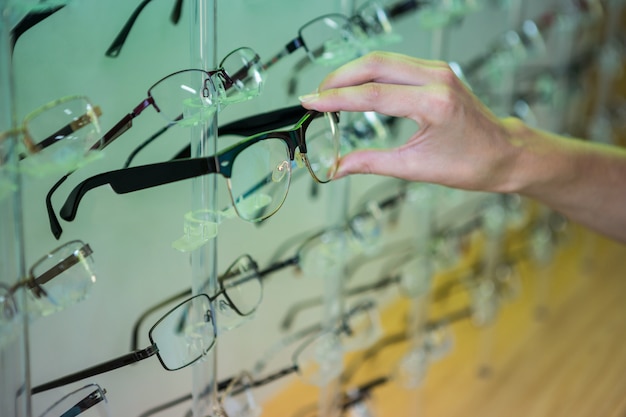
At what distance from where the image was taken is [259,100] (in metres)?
0.86

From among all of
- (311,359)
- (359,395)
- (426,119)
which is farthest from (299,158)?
(359,395)

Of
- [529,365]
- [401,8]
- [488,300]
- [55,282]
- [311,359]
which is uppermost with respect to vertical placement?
[401,8]

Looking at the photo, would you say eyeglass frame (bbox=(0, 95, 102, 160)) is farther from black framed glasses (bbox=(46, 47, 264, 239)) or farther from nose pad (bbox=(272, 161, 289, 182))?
Answer: nose pad (bbox=(272, 161, 289, 182))

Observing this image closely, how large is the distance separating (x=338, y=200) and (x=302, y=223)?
0.19 metres

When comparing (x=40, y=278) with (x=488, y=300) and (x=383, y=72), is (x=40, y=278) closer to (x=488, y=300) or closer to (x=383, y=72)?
(x=383, y=72)

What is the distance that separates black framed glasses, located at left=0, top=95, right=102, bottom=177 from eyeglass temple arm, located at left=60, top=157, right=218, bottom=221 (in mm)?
28

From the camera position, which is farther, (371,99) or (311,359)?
(311,359)

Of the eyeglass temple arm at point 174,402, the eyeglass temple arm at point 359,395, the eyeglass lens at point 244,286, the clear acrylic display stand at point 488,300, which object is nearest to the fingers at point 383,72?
the eyeglass lens at point 244,286

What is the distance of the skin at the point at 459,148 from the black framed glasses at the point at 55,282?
0.24 metres

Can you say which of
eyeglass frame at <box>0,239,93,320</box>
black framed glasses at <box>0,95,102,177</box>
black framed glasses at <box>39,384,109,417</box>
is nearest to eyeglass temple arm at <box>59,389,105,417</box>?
black framed glasses at <box>39,384,109,417</box>

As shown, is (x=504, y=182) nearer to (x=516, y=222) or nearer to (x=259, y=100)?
(x=259, y=100)

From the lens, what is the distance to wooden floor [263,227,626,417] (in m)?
1.14

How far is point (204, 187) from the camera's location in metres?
0.64

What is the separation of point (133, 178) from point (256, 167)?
12cm
